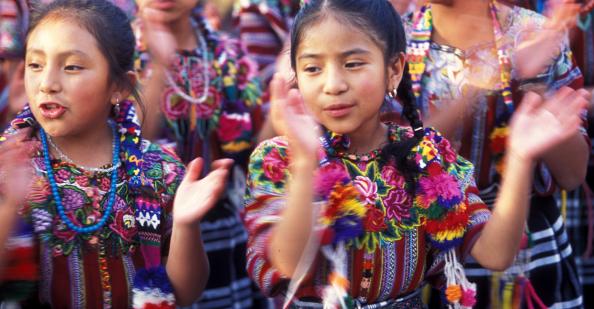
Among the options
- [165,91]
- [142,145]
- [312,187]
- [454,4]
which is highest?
[454,4]

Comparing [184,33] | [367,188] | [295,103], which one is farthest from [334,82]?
[184,33]

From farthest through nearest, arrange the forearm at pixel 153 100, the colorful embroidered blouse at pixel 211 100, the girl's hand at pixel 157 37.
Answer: the colorful embroidered blouse at pixel 211 100, the girl's hand at pixel 157 37, the forearm at pixel 153 100

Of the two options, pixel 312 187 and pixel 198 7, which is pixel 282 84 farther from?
pixel 198 7

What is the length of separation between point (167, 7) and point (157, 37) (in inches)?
6.0

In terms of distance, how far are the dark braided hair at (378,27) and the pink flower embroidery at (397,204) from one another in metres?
0.04

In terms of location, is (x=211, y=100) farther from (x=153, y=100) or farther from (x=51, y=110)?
(x=51, y=110)

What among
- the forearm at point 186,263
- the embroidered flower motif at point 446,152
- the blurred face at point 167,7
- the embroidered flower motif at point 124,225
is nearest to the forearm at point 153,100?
the blurred face at point 167,7

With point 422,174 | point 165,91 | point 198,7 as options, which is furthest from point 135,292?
point 198,7

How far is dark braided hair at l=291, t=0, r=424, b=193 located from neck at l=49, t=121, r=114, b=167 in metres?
0.61

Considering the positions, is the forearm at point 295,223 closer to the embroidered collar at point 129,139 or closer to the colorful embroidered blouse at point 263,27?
the embroidered collar at point 129,139

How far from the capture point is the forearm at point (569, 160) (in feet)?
10.2

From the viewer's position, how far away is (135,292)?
8.32ft

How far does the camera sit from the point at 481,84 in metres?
3.18

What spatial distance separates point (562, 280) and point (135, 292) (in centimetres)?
159
